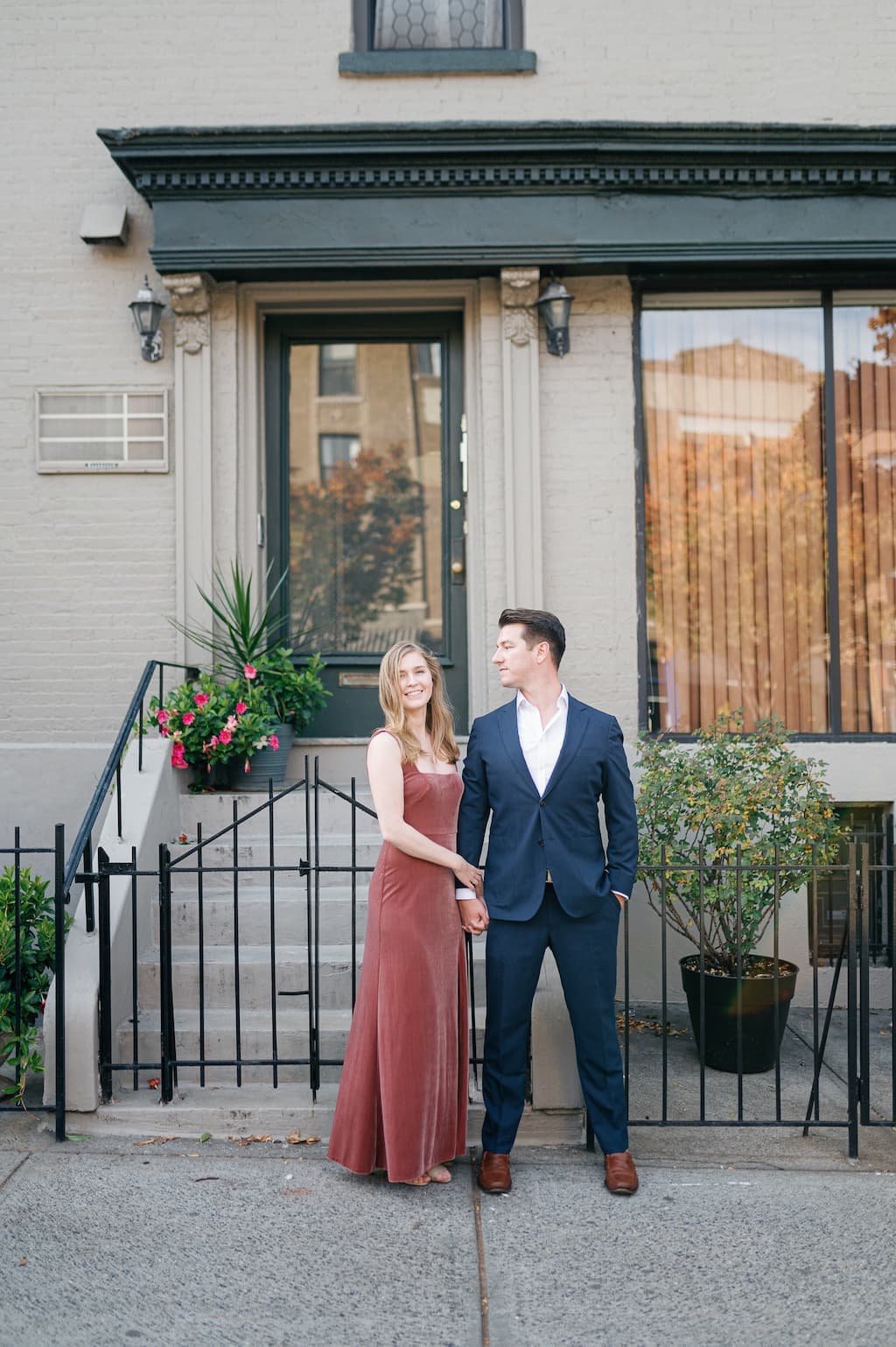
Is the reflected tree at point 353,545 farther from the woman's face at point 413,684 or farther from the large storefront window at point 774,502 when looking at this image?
the woman's face at point 413,684

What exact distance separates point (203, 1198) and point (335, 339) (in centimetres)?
539

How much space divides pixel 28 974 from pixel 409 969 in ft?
6.13

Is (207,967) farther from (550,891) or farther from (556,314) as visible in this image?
(556,314)

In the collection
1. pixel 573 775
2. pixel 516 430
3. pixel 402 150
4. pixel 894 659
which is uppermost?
pixel 402 150

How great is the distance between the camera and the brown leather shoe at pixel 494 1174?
13.3 feet

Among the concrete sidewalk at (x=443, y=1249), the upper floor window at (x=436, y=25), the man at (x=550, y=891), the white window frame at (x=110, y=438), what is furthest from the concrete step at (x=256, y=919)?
the upper floor window at (x=436, y=25)

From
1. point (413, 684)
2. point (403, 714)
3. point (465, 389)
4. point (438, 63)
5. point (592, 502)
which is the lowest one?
point (403, 714)

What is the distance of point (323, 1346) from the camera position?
3154 mm

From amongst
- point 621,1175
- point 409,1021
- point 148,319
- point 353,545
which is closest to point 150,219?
point 148,319

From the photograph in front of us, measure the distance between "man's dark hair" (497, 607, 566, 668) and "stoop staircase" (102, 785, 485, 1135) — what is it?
1.07m

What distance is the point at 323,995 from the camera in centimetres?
531

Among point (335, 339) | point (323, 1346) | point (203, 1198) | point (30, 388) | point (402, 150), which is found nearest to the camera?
point (323, 1346)

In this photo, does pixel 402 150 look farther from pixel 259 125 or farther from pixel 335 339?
pixel 335 339

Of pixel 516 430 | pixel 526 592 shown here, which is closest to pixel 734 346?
pixel 516 430
